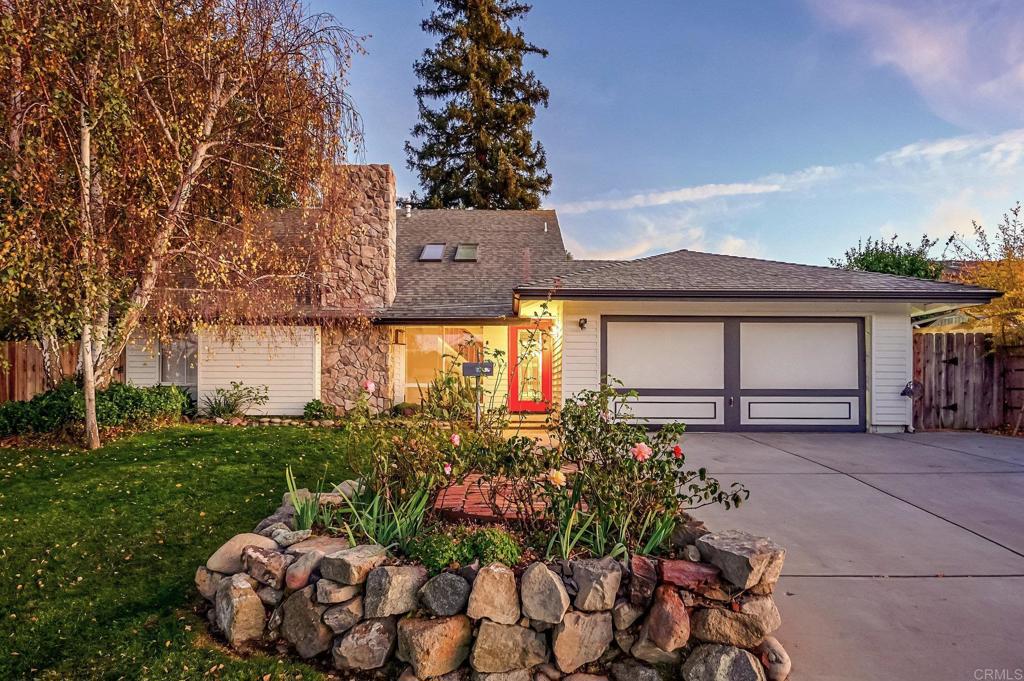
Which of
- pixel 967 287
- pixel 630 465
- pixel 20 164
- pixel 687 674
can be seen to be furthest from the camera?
pixel 967 287

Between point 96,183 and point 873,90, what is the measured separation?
1252 centimetres

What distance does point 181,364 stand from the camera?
34.7 ft

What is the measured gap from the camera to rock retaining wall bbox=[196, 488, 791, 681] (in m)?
2.29

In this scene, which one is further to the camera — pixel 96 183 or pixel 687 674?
pixel 96 183

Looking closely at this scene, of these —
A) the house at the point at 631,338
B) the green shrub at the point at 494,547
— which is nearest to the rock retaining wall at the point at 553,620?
the green shrub at the point at 494,547

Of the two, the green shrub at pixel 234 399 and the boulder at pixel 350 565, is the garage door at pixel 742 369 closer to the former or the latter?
the green shrub at pixel 234 399

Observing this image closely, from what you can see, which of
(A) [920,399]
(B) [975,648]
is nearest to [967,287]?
(A) [920,399]

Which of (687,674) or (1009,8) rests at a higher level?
(1009,8)

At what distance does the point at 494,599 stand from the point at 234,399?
30.3 feet

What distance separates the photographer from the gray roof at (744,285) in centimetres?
848

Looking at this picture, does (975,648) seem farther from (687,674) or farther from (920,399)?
(920,399)

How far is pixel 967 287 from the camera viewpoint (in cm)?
861

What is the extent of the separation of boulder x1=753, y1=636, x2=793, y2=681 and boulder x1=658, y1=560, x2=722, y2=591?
1.10 feet

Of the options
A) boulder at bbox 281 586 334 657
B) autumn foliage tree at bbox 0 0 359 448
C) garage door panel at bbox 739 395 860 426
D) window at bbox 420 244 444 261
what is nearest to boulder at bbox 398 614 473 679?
boulder at bbox 281 586 334 657
